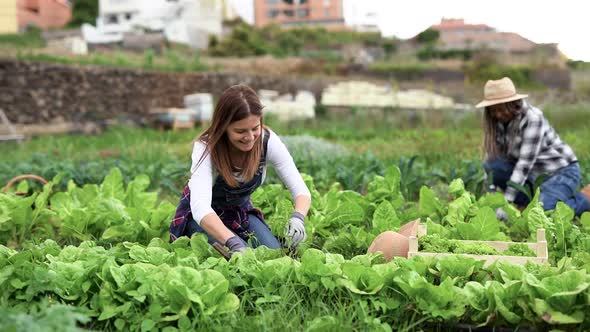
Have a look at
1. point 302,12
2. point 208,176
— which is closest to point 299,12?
point 302,12

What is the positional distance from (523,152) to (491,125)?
0.95ft

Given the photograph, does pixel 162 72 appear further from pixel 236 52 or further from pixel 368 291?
pixel 368 291

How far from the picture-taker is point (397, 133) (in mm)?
11047

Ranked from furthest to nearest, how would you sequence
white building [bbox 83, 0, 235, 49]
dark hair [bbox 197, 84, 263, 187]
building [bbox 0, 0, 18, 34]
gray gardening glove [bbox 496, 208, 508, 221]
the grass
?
A: white building [bbox 83, 0, 235, 49], building [bbox 0, 0, 18, 34], the grass, gray gardening glove [bbox 496, 208, 508, 221], dark hair [bbox 197, 84, 263, 187]

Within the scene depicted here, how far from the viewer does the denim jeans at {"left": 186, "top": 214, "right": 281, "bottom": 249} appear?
356cm

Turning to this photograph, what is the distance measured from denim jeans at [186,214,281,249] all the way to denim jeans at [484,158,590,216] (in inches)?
73.8

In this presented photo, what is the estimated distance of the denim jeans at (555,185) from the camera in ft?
15.7

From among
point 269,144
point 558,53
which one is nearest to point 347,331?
point 269,144

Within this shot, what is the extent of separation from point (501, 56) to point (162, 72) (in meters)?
12.0

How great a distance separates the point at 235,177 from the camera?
349 cm

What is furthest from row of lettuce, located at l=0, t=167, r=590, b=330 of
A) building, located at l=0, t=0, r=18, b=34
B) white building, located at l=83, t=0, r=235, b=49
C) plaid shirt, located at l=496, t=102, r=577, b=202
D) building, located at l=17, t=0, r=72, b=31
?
building, located at l=17, t=0, r=72, b=31

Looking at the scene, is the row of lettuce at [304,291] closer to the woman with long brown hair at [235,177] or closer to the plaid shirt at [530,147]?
the woman with long brown hair at [235,177]

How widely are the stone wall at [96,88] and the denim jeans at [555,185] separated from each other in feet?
37.6

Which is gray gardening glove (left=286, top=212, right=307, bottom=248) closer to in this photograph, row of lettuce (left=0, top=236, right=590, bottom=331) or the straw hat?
row of lettuce (left=0, top=236, right=590, bottom=331)
